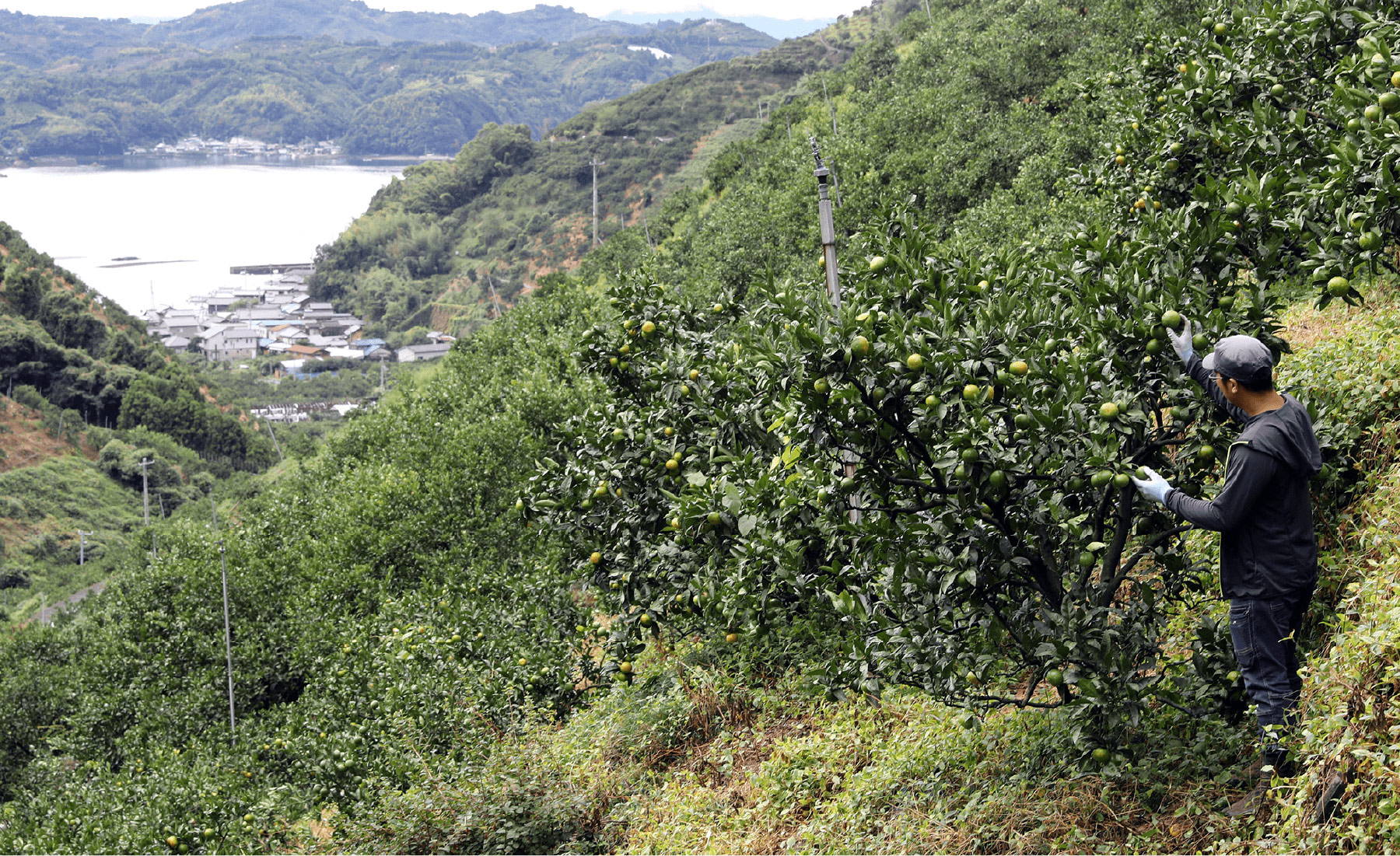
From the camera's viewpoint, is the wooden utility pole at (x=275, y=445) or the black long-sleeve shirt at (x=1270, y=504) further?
the wooden utility pole at (x=275, y=445)

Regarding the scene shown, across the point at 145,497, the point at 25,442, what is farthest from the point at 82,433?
the point at 145,497

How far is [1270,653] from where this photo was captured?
4.45m

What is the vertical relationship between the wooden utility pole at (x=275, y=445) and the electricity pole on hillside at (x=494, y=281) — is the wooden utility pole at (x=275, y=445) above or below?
below

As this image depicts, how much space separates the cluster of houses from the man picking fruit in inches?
4539

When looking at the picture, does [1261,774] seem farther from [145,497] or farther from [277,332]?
[277,332]

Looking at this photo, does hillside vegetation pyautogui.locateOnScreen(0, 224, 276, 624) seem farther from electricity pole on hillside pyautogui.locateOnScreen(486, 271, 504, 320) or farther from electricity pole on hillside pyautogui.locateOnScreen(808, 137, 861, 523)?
electricity pole on hillside pyautogui.locateOnScreen(808, 137, 861, 523)

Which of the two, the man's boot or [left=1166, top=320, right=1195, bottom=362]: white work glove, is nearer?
the man's boot

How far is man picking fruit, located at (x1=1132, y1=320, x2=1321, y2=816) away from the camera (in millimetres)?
4285

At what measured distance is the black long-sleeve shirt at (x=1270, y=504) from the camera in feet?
14.0

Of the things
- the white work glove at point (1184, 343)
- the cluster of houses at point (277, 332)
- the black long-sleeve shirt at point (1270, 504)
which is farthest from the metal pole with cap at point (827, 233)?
the cluster of houses at point (277, 332)

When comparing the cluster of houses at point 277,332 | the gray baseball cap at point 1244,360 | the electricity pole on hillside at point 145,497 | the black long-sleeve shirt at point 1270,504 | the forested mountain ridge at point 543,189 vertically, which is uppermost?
the forested mountain ridge at point 543,189

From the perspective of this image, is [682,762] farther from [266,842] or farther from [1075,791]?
[266,842]

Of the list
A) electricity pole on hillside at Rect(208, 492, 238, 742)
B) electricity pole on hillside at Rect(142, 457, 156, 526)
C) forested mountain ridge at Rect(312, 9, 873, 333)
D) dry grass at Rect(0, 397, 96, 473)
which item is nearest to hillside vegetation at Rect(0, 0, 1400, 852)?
electricity pole on hillside at Rect(208, 492, 238, 742)

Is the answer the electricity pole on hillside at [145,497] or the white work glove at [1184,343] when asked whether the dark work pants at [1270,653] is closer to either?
the white work glove at [1184,343]
